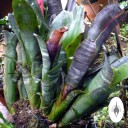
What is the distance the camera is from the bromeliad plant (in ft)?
3.29

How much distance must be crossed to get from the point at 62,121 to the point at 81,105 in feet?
0.38

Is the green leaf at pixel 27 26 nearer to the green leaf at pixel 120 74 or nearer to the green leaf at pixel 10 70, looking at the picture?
the green leaf at pixel 10 70

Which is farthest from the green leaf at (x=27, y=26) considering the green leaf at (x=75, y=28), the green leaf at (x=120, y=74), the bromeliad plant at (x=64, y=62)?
the green leaf at (x=120, y=74)

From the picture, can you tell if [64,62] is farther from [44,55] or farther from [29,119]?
[29,119]

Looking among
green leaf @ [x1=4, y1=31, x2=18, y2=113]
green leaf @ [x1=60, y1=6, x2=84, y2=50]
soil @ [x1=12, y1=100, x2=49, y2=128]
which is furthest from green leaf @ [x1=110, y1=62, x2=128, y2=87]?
green leaf @ [x1=4, y1=31, x2=18, y2=113]

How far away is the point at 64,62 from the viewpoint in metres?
1.11

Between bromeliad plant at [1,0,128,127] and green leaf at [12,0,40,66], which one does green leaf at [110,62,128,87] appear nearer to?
bromeliad plant at [1,0,128,127]

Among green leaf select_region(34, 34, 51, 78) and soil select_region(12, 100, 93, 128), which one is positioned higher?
green leaf select_region(34, 34, 51, 78)

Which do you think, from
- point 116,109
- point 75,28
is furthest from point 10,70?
point 116,109

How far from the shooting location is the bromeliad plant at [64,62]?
1004 mm

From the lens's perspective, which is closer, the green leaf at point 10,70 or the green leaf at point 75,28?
the green leaf at point 75,28

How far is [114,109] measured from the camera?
3.29ft

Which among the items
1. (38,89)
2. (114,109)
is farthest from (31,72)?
(114,109)

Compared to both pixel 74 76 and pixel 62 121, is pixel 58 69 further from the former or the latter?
pixel 62 121
